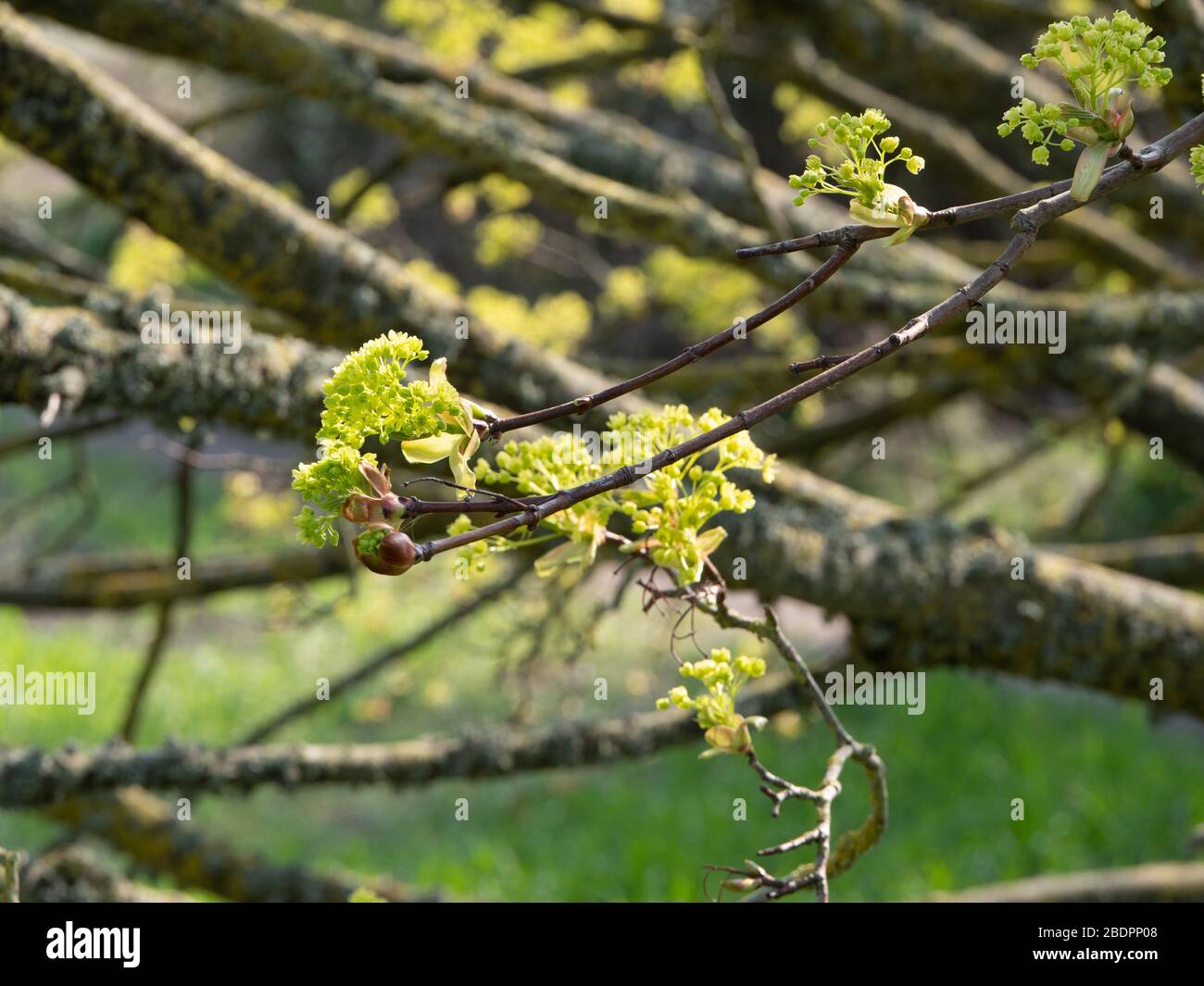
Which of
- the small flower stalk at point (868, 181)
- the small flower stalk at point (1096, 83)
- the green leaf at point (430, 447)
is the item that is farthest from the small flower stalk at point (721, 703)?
the small flower stalk at point (1096, 83)

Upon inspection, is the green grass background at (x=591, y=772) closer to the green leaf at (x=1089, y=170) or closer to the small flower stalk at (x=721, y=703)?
the small flower stalk at (x=721, y=703)

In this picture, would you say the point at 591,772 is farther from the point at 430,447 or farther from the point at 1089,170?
the point at 1089,170

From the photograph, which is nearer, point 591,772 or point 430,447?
point 430,447

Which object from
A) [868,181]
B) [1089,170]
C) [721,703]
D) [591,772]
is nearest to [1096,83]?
[1089,170]

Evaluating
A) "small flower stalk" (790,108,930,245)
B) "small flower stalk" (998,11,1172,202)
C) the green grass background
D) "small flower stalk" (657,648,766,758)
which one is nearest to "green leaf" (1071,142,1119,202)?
"small flower stalk" (998,11,1172,202)

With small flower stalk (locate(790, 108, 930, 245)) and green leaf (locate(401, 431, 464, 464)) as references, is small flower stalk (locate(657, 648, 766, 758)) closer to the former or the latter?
green leaf (locate(401, 431, 464, 464))

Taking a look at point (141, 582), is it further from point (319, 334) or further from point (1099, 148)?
point (1099, 148)

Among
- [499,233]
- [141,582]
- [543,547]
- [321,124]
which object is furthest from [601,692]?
[321,124]

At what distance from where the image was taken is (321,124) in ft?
42.9

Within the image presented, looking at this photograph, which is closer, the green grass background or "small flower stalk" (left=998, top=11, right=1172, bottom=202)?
"small flower stalk" (left=998, top=11, right=1172, bottom=202)

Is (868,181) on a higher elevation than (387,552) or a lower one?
higher

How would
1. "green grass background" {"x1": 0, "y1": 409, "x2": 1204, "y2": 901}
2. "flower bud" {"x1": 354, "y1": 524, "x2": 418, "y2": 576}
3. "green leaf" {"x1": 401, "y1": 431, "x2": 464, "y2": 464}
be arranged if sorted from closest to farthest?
1. "flower bud" {"x1": 354, "y1": 524, "x2": 418, "y2": 576}
2. "green leaf" {"x1": 401, "y1": 431, "x2": 464, "y2": 464}
3. "green grass background" {"x1": 0, "y1": 409, "x2": 1204, "y2": 901}

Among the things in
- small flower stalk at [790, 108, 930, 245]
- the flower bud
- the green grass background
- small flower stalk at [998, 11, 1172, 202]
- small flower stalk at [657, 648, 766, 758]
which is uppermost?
small flower stalk at [998, 11, 1172, 202]

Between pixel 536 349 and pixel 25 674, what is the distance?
568 cm
